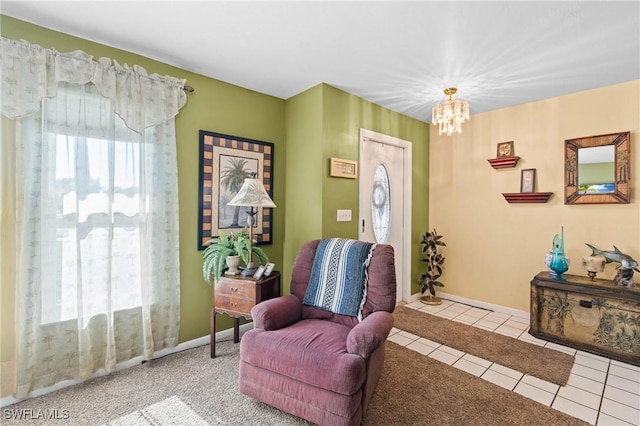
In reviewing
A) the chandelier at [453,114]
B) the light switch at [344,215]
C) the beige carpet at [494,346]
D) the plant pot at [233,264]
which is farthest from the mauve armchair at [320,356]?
the chandelier at [453,114]

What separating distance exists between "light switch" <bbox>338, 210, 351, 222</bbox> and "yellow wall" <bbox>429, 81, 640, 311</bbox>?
1655mm

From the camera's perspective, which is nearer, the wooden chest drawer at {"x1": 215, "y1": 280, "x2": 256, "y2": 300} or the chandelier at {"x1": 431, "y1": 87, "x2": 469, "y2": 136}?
the wooden chest drawer at {"x1": 215, "y1": 280, "x2": 256, "y2": 300}

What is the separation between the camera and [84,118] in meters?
2.12

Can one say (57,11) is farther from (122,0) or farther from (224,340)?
(224,340)

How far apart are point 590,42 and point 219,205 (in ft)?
10.4

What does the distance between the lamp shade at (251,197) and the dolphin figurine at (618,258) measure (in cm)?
301

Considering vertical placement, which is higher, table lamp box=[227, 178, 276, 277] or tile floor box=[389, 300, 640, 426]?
table lamp box=[227, 178, 276, 277]

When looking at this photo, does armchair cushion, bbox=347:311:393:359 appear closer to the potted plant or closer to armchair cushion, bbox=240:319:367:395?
armchair cushion, bbox=240:319:367:395

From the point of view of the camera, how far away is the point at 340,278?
7.32ft

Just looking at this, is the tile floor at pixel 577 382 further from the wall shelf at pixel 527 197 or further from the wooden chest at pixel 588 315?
the wall shelf at pixel 527 197

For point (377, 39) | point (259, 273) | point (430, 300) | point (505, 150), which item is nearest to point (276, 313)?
point (259, 273)

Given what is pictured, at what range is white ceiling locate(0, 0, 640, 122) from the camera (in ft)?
6.00

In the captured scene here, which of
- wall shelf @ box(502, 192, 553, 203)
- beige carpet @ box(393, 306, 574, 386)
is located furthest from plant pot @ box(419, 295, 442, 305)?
wall shelf @ box(502, 192, 553, 203)

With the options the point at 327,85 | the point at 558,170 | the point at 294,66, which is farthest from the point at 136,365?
the point at 558,170
